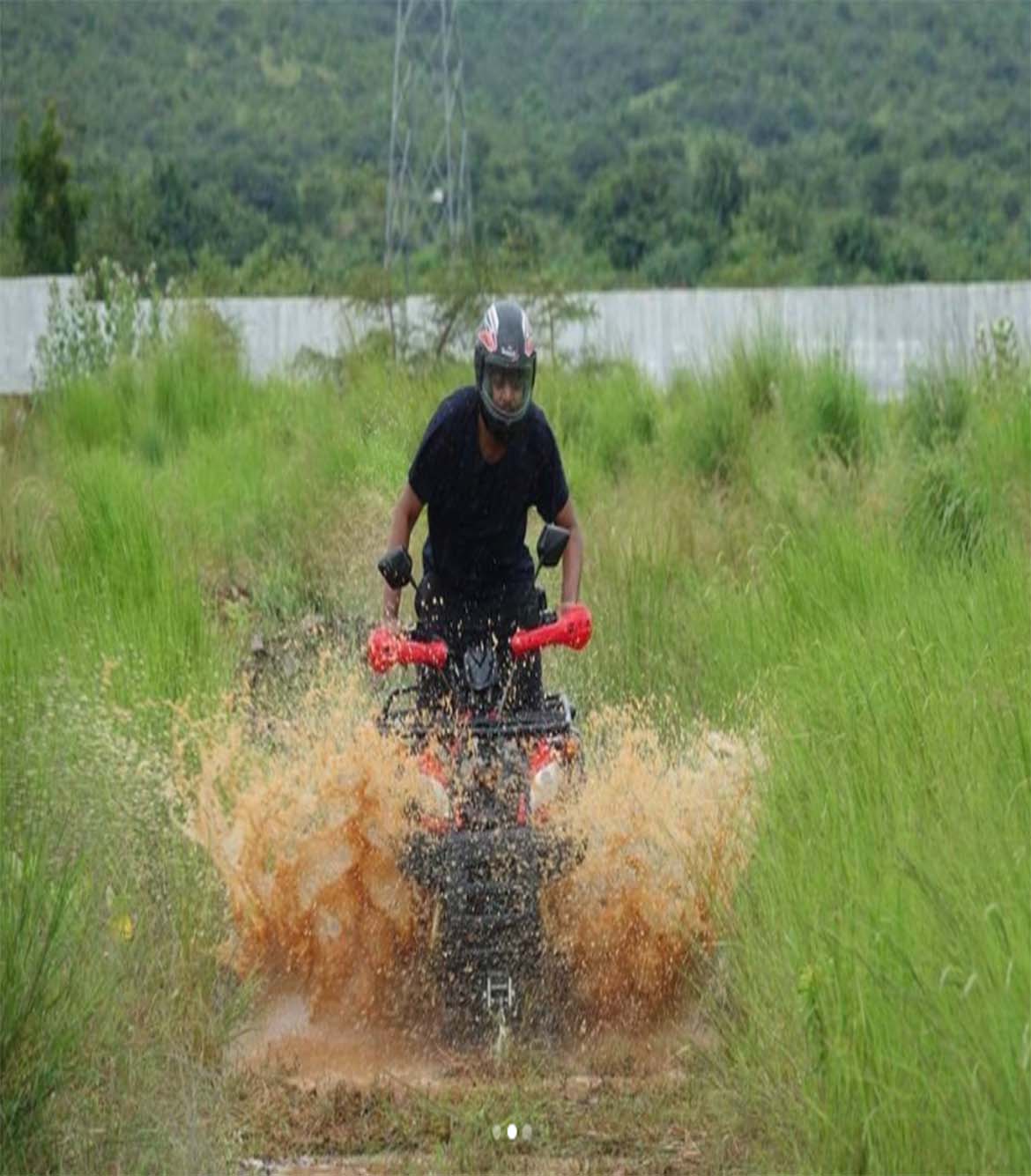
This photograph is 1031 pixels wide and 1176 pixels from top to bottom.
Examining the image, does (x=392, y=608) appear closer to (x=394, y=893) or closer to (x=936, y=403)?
(x=394, y=893)

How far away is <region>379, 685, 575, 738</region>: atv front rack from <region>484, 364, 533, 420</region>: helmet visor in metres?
0.93

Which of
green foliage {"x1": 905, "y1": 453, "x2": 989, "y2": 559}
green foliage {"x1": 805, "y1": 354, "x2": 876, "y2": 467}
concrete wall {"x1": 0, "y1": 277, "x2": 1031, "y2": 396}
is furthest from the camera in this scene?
concrete wall {"x1": 0, "y1": 277, "x2": 1031, "y2": 396}

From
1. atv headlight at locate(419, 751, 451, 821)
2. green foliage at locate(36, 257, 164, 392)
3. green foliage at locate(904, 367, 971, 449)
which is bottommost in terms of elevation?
atv headlight at locate(419, 751, 451, 821)

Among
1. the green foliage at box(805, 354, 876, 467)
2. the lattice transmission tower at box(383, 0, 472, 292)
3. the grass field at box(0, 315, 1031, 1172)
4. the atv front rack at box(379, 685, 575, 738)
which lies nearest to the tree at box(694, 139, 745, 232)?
the lattice transmission tower at box(383, 0, 472, 292)

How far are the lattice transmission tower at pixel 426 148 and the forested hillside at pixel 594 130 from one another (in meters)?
1.61

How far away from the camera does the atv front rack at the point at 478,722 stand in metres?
7.88

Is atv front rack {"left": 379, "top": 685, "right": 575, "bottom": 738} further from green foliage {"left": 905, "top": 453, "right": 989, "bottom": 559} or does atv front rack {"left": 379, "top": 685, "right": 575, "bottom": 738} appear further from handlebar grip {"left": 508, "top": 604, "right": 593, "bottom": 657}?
green foliage {"left": 905, "top": 453, "right": 989, "bottom": 559}

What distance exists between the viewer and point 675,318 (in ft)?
96.4

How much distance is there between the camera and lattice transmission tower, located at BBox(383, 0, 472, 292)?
33.4m

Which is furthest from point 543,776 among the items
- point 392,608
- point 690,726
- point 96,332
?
point 96,332

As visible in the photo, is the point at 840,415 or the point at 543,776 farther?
the point at 840,415

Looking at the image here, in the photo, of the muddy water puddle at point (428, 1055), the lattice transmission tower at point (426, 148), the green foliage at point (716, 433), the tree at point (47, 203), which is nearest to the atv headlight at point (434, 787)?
the muddy water puddle at point (428, 1055)

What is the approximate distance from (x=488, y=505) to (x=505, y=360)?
0.61 metres

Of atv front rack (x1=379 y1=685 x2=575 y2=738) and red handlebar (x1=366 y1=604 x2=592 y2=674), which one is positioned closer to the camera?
red handlebar (x1=366 y1=604 x2=592 y2=674)
